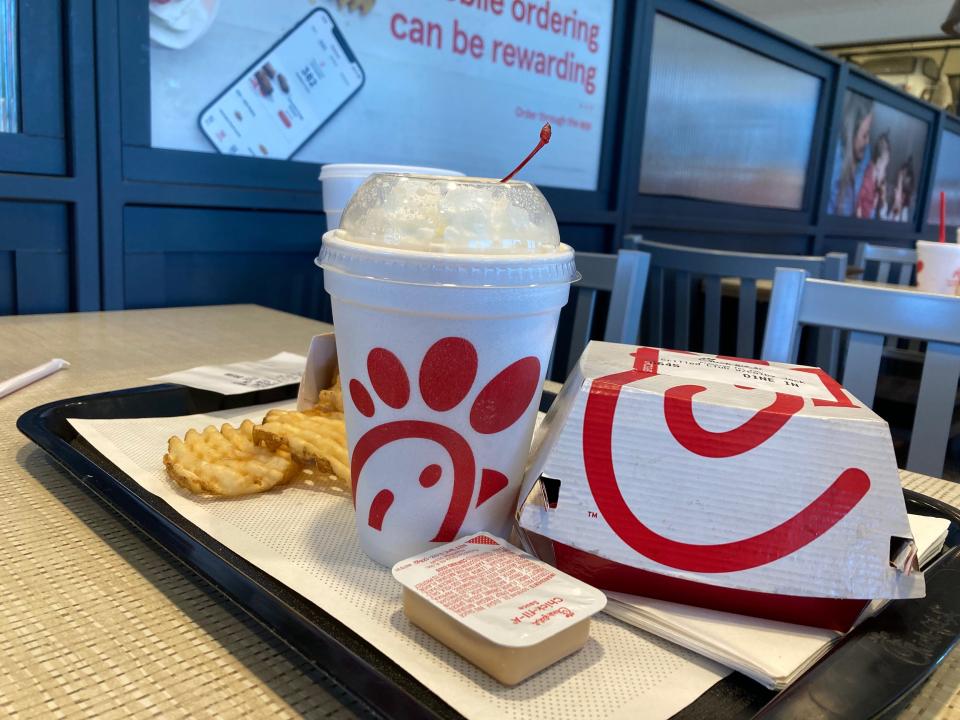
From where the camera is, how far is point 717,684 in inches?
16.8

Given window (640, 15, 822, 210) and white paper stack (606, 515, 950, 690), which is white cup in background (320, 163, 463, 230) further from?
window (640, 15, 822, 210)

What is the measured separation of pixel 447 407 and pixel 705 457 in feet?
0.57

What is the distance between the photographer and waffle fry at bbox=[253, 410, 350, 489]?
664 mm

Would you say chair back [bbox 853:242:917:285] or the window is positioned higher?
the window

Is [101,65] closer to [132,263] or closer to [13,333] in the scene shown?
[132,263]

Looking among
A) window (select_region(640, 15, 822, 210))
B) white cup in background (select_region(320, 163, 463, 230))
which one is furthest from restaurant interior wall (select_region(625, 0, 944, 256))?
white cup in background (select_region(320, 163, 463, 230))

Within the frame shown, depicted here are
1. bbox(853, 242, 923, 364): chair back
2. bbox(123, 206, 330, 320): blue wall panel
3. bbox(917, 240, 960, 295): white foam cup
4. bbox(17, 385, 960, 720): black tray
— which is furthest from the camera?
bbox(853, 242, 923, 364): chair back

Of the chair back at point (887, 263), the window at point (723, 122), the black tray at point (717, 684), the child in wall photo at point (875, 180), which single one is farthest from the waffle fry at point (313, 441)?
the child in wall photo at point (875, 180)

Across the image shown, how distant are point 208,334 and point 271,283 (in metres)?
0.64

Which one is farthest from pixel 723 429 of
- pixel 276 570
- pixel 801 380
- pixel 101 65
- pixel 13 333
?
pixel 101 65

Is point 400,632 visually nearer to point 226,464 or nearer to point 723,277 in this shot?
point 226,464

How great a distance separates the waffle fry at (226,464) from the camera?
63cm

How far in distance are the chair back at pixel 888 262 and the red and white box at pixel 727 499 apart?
3.69m

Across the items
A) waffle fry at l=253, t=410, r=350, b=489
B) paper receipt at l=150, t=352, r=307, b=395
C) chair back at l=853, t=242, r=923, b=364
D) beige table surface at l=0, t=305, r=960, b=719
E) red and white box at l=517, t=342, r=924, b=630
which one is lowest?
beige table surface at l=0, t=305, r=960, b=719
